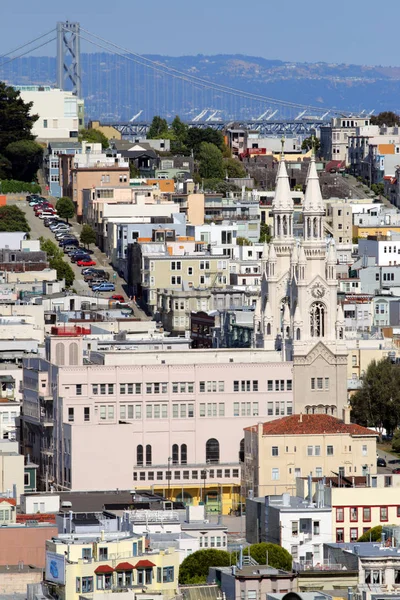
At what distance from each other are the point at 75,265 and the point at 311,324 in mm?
56339

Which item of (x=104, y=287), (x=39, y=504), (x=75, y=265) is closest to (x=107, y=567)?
(x=39, y=504)

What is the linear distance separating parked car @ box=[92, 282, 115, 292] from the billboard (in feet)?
291

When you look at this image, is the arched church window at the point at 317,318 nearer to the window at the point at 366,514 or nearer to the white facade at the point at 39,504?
the white facade at the point at 39,504

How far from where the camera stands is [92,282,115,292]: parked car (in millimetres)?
163125

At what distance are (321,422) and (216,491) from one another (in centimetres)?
516

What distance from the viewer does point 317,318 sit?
11719 centimetres

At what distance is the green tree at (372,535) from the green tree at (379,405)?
34941 millimetres

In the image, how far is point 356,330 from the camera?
142750mm

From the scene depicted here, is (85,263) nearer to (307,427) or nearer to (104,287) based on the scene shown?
(104,287)

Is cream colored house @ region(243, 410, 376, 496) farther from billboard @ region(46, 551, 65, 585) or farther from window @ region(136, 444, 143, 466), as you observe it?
billboard @ region(46, 551, 65, 585)

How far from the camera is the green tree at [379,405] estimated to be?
407 ft

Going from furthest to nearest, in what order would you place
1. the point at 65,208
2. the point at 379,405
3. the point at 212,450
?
the point at 65,208, the point at 379,405, the point at 212,450

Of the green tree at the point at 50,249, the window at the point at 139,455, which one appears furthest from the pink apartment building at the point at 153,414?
the green tree at the point at 50,249

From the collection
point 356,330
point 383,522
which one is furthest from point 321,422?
point 356,330
